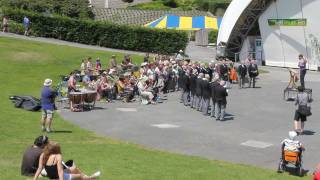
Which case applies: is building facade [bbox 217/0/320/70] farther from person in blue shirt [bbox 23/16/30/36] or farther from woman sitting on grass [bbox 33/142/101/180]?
woman sitting on grass [bbox 33/142/101/180]

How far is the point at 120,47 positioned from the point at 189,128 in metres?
25.5

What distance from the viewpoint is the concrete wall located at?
4081 centimetres

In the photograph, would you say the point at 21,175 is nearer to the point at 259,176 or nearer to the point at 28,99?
the point at 259,176

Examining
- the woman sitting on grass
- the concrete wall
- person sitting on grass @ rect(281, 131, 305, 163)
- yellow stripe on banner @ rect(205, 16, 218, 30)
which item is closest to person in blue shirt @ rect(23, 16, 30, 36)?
yellow stripe on banner @ rect(205, 16, 218, 30)

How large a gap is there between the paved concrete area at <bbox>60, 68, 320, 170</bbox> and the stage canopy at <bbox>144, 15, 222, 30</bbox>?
950 inches

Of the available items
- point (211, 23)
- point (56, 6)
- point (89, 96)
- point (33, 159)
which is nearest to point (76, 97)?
point (89, 96)

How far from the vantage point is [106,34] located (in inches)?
1774

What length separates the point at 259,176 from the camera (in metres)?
13.6

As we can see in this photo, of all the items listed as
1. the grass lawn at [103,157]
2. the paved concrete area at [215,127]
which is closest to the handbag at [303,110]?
the paved concrete area at [215,127]

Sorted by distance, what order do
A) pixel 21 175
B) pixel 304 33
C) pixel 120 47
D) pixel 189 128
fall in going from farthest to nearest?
pixel 120 47 → pixel 304 33 → pixel 189 128 → pixel 21 175

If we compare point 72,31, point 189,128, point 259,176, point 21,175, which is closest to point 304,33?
point 72,31

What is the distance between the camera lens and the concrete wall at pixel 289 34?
4081 centimetres

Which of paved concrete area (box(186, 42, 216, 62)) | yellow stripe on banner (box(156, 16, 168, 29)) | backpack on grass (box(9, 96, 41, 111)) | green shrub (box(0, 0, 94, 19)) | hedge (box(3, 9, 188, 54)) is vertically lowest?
backpack on grass (box(9, 96, 41, 111))

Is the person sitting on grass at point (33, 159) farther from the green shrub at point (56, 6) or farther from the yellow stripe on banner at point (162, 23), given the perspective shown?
the green shrub at point (56, 6)
